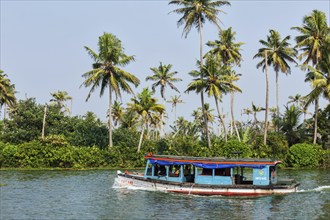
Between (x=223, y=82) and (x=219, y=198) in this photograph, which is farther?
(x=223, y=82)

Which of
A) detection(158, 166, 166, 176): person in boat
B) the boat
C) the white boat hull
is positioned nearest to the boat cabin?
the boat

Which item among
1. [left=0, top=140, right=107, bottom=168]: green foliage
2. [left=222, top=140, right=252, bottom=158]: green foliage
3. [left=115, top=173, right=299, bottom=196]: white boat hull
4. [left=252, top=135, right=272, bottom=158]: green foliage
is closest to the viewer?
[left=115, top=173, right=299, bottom=196]: white boat hull

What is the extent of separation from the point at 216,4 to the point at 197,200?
29965mm

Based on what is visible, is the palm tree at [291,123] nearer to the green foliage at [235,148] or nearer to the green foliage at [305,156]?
the green foliage at [305,156]

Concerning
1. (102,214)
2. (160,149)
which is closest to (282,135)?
(160,149)

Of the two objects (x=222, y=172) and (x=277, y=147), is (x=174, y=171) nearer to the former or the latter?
(x=222, y=172)

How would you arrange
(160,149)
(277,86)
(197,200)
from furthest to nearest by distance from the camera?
(277,86), (160,149), (197,200)

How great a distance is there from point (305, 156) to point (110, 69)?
23.1 meters

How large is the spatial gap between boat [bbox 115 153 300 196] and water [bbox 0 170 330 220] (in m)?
0.52

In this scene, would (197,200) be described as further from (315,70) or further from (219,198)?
(315,70)

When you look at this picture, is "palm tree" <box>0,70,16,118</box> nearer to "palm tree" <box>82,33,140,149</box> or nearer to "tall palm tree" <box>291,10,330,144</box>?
"palm tree" <box>82,33,140,149</box>

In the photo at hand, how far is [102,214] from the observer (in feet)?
62.8

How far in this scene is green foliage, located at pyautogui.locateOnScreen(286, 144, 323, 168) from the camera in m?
45.2

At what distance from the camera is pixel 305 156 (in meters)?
45.2
